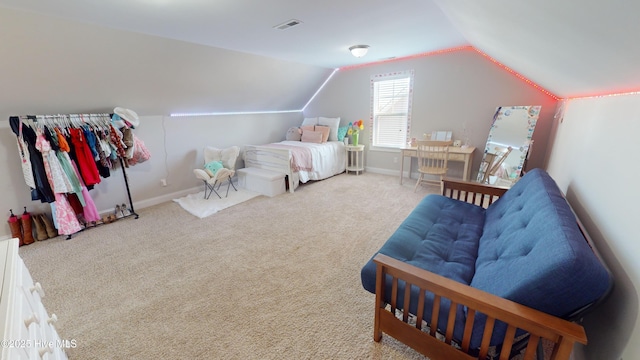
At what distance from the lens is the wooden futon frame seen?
898mm

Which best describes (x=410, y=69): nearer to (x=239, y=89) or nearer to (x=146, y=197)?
(x=239, y=89)

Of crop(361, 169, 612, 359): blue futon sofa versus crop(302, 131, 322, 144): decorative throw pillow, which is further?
crop(302, 131, 322, 144): decorative throw pillow

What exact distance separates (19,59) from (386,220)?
154 inches

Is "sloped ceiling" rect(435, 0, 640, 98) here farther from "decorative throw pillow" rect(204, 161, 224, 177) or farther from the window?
"decorative throw pillow" rect(204, 161, 224, 177)

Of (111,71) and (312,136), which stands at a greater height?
(111,71)

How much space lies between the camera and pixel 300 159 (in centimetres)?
439

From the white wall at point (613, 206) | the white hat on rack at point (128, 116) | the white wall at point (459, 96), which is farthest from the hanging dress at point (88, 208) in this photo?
the white wall at point (459, 96)

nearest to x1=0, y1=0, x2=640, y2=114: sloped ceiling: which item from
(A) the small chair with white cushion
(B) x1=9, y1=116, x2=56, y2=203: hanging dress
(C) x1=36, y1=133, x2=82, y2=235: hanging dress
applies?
(B) x1=9, y1=116, x2=56, y2=203: hanging dress

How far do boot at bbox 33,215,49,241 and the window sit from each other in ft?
16.6

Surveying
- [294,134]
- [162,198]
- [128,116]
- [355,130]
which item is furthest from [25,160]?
[355,130]

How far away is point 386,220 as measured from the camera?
3.11 m

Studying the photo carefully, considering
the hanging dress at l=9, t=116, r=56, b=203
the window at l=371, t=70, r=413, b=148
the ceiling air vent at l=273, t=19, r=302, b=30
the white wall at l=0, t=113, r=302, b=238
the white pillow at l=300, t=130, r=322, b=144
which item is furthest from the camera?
the white pillow at l=300, t=130, r=322, b=144

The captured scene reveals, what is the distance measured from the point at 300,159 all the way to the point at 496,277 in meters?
3.49

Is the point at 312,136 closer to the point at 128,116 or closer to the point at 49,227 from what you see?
the point at 128,116
